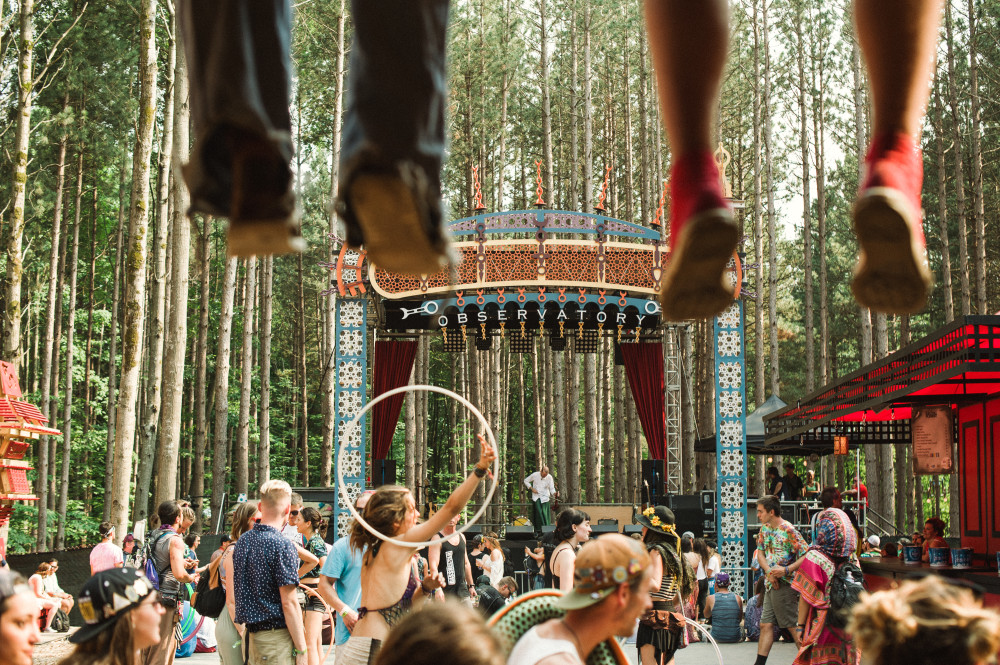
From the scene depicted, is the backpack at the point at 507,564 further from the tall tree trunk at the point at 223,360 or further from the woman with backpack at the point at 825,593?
the woman with backpack at the point at 825,593

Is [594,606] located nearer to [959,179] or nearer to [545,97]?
[959,179]

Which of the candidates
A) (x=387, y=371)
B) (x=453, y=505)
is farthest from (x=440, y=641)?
(x=387, y=371)

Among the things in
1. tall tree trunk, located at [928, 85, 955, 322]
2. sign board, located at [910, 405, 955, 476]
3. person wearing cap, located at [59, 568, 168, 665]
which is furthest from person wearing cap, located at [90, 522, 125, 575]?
tall tree trunk, located at [928, 85, 955, 322]

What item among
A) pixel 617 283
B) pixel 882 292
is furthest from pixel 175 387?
pixel 882 292

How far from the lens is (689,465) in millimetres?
27797

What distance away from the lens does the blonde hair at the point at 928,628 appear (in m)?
1.97

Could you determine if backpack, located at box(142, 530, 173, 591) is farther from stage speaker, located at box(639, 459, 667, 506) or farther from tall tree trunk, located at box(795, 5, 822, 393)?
tall tree trunk, located at box(795, 5, 822, 393)

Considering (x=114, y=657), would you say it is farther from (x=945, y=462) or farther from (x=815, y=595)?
(x=945, y=462)

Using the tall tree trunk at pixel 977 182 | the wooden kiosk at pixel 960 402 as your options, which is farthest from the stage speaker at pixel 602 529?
the tall tree trunk at pixel 977 182

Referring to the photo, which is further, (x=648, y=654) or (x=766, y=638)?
(x=766, y=638)

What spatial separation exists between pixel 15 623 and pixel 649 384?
17447mm

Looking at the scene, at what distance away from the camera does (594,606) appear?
9.10 ft

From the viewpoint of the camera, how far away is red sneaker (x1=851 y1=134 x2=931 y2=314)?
1274 mm

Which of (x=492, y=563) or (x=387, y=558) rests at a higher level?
(x=387, y=558)
